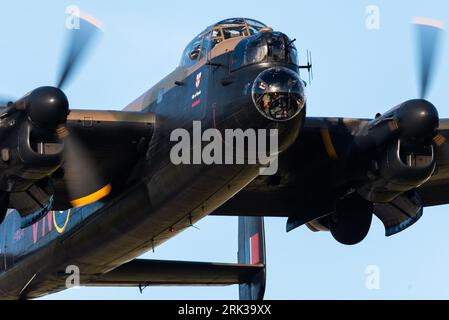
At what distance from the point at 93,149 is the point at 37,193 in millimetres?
1481

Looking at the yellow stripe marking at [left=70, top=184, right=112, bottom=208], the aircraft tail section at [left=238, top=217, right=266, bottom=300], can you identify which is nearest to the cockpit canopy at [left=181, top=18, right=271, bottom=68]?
the yellow stripe marking at [left=70, top=184, right=112, bottom=208]

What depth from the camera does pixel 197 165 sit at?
1770 centimetres

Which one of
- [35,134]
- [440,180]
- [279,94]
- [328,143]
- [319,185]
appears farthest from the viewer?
[440,180]

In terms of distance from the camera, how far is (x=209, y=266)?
2341 cm

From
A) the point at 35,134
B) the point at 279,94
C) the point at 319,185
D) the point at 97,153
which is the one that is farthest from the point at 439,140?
the point at 35,134

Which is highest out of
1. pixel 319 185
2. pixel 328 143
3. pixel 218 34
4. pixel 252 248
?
pixel 218 34

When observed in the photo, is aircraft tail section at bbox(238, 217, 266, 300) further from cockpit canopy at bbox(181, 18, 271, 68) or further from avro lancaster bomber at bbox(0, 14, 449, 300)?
cockpit canopy at bbox(181, 18, 271, 68)

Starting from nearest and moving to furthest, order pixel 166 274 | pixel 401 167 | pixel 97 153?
pixel 401 167
pixel 97 153
pixel 166 274

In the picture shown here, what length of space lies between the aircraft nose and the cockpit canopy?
2.17 m

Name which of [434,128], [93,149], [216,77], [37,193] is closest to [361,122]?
[434,128]

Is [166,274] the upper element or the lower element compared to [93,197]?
lower

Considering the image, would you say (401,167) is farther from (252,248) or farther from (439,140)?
(252,248)

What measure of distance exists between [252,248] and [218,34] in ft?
34.2
